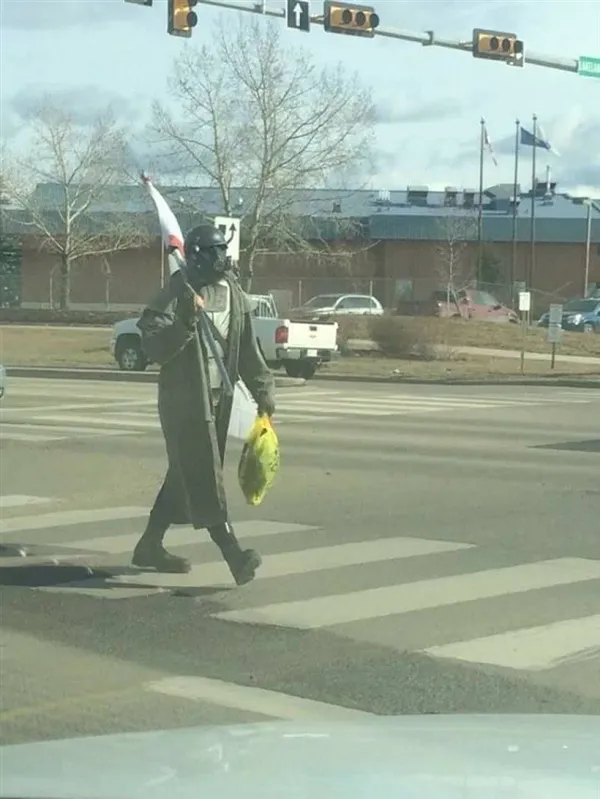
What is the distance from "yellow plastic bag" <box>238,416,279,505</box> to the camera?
8.38 metres

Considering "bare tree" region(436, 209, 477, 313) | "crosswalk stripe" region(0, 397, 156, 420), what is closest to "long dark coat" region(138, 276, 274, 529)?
"crosswalk stripe" region(0, 397, 156, 420)

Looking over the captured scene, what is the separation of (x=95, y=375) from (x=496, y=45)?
13278mm

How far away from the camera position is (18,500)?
473 inches

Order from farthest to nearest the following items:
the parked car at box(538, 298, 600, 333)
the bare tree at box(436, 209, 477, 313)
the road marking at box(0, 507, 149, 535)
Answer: the bare tree at box(436, 209, 477, 313) → the parked car at box(538, 298, 600, 333) → the road marking at box(0, 507, 149, 535)

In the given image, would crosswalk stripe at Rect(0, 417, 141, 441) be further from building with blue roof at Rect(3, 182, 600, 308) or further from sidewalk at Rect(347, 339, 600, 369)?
building with blue roof at Rect(3, 182, 600, 308)

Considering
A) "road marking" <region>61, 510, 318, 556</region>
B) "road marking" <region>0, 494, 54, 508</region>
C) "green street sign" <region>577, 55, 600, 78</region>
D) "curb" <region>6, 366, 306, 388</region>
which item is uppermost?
"green street sign" <region>577, 55, 600, 78</region>

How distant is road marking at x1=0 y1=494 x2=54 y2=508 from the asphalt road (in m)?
0.03

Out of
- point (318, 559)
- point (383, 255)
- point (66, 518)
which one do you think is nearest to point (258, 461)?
point (318, 559)

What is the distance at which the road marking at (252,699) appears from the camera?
18.8 feet

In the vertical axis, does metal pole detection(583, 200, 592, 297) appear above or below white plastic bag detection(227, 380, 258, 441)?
above

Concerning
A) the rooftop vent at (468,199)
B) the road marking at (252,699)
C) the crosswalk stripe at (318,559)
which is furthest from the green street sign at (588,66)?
the rooftop vent at (468,199)

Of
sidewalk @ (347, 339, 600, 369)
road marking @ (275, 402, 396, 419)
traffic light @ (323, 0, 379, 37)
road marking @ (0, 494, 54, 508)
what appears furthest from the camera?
sidewalk @ (347, 339, 600, 369)

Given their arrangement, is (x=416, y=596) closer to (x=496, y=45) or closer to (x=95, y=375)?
(x=496, y=45)

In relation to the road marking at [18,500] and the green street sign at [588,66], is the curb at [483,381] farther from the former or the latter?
the road marking at [18,500]
